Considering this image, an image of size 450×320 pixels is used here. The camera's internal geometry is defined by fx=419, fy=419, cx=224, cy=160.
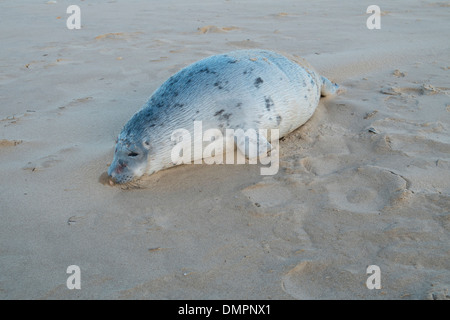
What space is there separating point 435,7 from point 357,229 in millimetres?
8146

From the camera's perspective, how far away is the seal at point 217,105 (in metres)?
2.68

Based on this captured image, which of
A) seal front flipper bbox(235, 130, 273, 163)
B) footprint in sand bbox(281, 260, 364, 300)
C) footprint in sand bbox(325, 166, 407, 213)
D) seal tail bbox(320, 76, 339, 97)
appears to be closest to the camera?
footprint in sand bbox(281, 260, 364, 300)

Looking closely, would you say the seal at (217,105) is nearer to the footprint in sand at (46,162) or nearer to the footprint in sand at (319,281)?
the footprint in sand at (46,162)

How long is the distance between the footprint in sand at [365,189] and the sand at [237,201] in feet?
0.04

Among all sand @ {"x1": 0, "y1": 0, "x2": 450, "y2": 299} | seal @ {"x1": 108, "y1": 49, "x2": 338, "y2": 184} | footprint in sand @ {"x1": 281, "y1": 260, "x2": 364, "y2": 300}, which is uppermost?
seal @ {"x1": 108, "y1": 49, "x2": 338, "y2": 184}

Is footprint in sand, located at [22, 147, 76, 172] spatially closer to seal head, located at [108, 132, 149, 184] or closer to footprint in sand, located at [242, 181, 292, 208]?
seal head, located at [108, 132, 149, 184]

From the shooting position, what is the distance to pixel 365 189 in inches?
97.3

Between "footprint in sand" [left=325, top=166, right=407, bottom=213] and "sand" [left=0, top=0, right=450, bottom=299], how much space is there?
1 centimetres

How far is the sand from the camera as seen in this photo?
6.10 ft

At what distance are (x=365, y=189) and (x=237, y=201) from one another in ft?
2.49

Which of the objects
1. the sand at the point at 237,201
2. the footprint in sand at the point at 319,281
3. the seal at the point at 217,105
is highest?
the seal at the point at 217,105

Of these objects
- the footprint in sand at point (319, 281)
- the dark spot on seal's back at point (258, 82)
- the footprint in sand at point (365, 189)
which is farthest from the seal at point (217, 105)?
the footprint in sand at point (319, 281)

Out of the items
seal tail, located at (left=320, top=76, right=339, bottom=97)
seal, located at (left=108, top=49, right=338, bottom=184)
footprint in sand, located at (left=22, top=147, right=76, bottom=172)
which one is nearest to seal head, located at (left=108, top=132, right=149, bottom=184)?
seal, located at (left=108, top=49, right=338, bottom=184)

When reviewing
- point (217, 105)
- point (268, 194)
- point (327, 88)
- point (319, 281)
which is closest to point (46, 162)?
point (217, 105)
